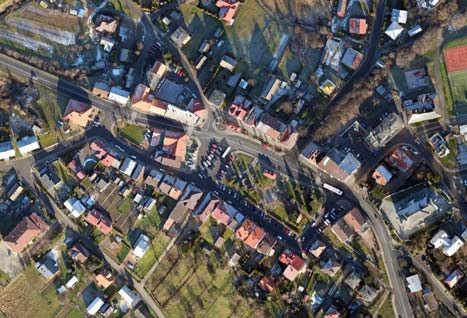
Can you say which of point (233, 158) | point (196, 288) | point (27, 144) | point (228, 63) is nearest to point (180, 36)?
point (228, 63)

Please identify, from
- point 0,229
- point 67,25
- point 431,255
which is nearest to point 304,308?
point 431,255

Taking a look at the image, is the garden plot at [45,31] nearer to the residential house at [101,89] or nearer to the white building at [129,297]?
the residential house at [101,89]

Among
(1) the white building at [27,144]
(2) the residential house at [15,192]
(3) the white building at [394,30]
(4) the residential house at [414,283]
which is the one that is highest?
(3) the white building at [394,30]

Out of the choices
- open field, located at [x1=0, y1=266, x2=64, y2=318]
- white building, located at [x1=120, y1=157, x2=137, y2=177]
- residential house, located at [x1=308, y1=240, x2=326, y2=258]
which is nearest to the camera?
residential house, located at [x1=308, y1=240, x2=326, y2=258]

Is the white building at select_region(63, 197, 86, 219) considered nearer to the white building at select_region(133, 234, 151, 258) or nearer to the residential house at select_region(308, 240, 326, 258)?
the white building at select_region(133, 234, 151, 258)

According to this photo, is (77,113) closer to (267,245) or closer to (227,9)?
(227,9)

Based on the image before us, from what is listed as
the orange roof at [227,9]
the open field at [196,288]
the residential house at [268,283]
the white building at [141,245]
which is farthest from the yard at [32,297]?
the orange roof at [227,9]

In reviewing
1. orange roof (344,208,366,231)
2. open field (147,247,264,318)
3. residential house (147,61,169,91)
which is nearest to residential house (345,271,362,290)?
orange roof (344,208,366,231)
